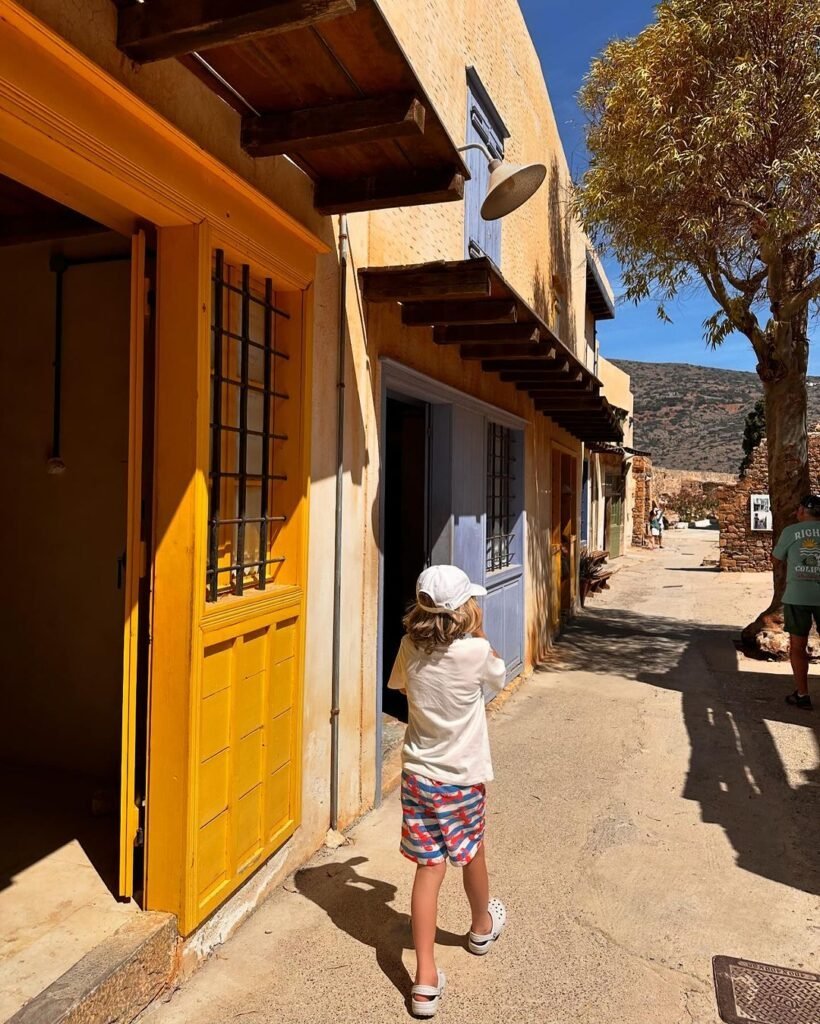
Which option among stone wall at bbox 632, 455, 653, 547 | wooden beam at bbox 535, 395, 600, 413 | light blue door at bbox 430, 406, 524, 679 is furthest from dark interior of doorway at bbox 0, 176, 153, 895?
stone wall at bbox 632, 455, 653, 547

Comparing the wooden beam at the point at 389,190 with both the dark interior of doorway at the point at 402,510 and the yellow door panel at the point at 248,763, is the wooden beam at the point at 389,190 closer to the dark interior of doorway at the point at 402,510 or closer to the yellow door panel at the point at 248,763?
the yellow door panel at the point at 248,763

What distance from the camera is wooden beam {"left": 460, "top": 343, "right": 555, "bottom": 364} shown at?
5473 mm

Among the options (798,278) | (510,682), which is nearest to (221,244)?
(510,682)

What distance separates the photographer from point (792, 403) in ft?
29.9

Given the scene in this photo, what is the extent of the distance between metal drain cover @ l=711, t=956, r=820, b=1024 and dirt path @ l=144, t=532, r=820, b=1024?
68 mm

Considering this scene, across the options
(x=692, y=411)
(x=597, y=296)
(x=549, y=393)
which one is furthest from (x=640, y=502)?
(x=692, y=411)

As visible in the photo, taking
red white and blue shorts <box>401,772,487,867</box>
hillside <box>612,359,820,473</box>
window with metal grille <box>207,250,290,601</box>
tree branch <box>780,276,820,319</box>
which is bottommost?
red white and blue shorts <box>401,772,487,867</box>

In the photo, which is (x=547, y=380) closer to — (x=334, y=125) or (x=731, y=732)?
(x=731, y=732)

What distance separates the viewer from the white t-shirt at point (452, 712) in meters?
2.61

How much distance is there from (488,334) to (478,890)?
11.4 ft

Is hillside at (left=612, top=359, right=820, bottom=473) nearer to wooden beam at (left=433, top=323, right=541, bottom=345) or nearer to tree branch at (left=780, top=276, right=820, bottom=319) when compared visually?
tree branch at (left=780, top=276, right=820, bottom=319)

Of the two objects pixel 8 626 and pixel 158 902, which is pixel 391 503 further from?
pixel 158 902

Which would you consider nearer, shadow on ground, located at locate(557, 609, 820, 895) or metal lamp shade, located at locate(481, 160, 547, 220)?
metal lamp shade, located at locate(481, 160, 547, 220)

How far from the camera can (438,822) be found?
2.62 metres
